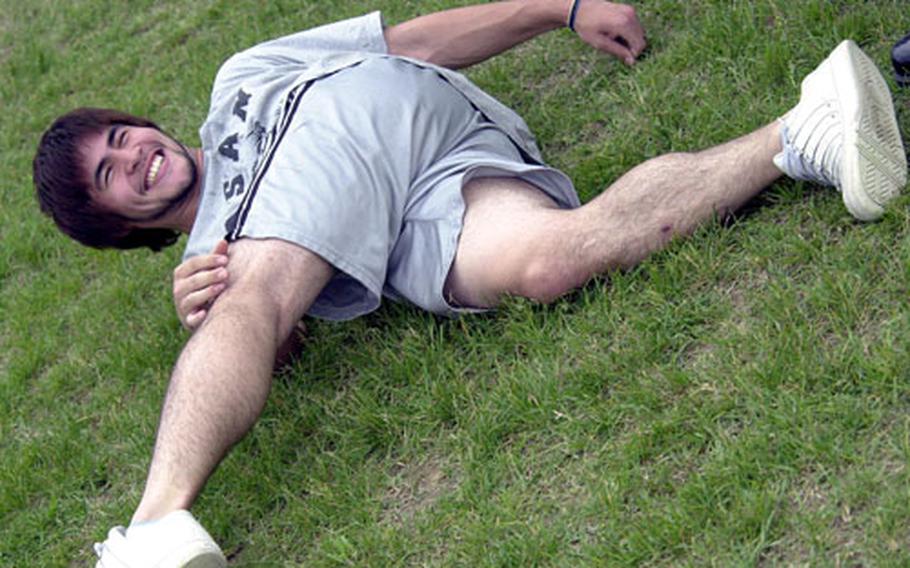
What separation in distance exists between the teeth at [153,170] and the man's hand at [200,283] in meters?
0.75

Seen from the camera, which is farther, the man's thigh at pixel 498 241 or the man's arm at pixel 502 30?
the man's arm at pixel 502 30

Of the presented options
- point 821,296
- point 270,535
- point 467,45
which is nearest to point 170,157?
point 467,45

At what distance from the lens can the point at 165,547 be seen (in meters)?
3.11

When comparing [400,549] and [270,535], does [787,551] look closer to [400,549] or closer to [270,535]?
[400,549]

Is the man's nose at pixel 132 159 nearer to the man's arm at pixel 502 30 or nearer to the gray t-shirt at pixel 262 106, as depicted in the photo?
the gray t-shirt at pixel 262 106

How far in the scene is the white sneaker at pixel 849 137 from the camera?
10.7 ft

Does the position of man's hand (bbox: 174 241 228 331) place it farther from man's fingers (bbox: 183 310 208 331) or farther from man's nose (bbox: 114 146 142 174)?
man's nose (bbox: 114 146 142 174)

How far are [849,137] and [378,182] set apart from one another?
1.45m

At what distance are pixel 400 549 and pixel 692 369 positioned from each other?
2.95 feet

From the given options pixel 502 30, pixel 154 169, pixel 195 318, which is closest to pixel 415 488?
Result: pixel 195 318

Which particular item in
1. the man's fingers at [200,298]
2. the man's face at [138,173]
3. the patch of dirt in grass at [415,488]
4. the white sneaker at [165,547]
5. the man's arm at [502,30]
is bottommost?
the patch of dirt in grass at [415,488]

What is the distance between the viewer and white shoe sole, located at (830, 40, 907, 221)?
3262 mm

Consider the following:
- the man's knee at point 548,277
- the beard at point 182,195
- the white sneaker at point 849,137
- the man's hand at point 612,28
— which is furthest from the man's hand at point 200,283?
the man's hand at point 612,28

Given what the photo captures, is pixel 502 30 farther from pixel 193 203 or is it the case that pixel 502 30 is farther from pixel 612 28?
pixel 193 203
